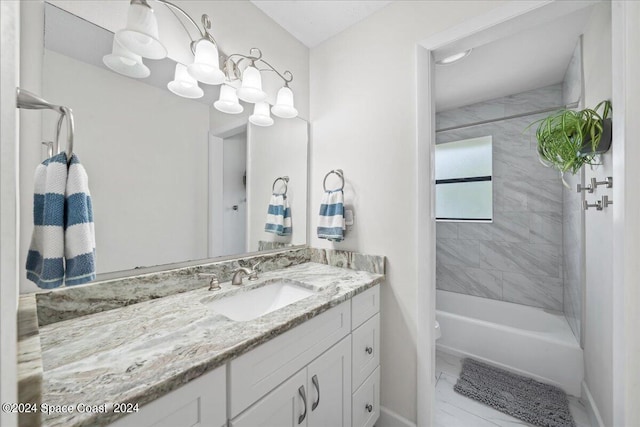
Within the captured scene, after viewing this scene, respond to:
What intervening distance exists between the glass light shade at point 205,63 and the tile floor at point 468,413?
2.24 m

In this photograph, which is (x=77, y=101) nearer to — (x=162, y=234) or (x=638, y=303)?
(x=162, y=234)

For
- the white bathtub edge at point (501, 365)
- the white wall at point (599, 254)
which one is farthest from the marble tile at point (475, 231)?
the white bathtub edge at point (501, 365)

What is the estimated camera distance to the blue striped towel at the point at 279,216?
1.58 meters

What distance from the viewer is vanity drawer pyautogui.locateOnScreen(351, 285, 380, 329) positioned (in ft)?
3.90

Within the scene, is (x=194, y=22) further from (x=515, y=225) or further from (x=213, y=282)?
(x=515, y=225)

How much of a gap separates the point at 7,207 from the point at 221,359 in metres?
0.52

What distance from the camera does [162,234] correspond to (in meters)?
1.08

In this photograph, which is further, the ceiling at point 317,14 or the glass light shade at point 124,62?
the ceiling at point 317,14

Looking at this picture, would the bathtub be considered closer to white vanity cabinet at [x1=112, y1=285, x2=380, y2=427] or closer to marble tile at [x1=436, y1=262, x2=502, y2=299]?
marble tile at [x1=436, y1=262, x2=502, y2=299]

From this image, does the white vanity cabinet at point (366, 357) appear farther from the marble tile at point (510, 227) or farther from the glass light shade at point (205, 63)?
the marble tile at point (510, 227)

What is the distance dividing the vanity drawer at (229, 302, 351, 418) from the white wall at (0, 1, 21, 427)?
458 millimetres

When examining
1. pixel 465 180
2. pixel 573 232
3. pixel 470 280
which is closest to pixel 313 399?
pixel 573 232

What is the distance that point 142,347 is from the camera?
0.66 meters

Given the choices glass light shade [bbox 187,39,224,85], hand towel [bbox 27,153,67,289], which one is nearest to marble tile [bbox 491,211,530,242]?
glass light shade [bbox 187,39,224,85]
